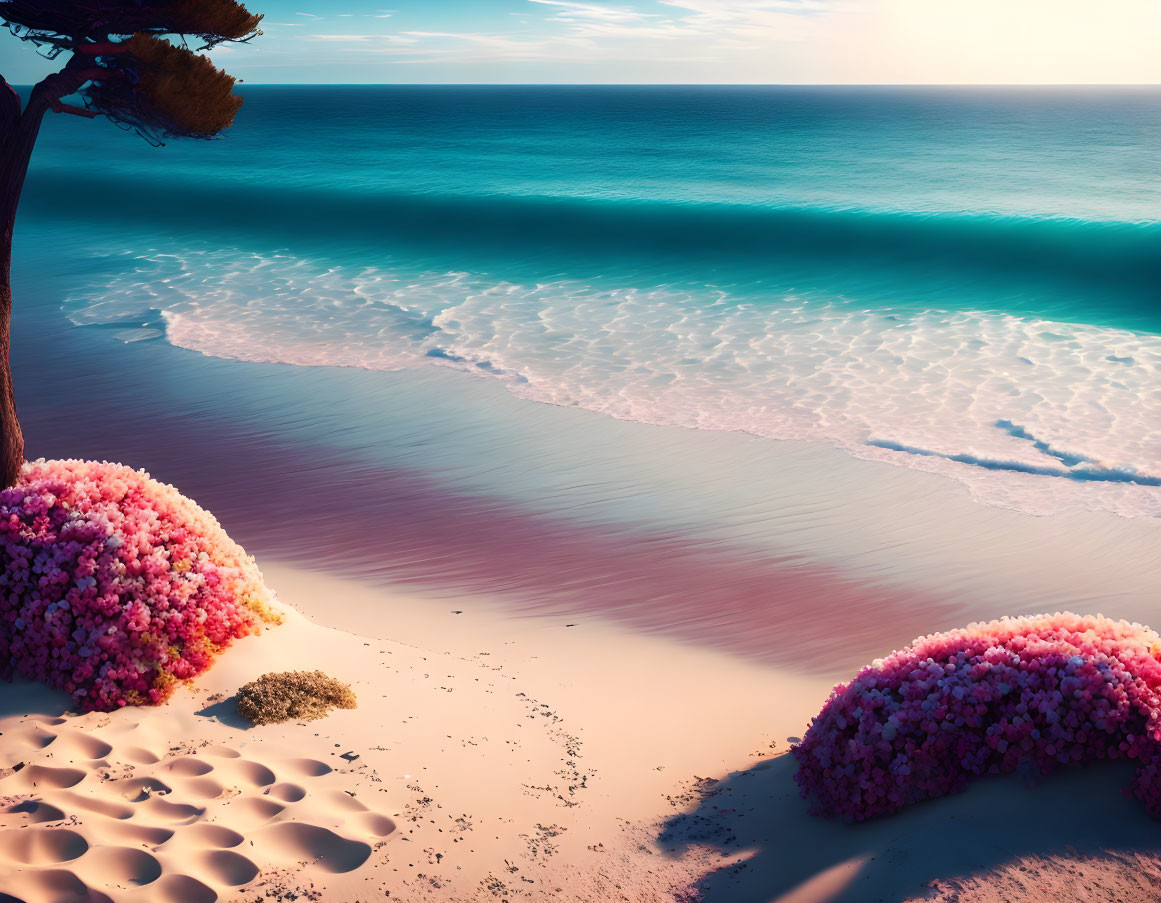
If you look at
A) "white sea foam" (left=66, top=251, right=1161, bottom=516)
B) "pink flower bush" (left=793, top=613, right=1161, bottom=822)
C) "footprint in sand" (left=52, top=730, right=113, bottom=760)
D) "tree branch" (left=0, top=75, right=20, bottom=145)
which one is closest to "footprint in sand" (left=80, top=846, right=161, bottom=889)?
"footprint in sand" (left=52, top=730, right=113, bottom=760)

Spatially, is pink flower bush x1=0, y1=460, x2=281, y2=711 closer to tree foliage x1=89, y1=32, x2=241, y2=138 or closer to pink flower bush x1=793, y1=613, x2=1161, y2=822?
tree foliage x1=89, y1=32, x2=241, y2=138

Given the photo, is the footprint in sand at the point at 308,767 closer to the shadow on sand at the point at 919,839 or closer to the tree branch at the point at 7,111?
the shadow on sand at the point at 919,839

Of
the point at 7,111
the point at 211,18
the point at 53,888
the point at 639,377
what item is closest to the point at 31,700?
the point at 53,888

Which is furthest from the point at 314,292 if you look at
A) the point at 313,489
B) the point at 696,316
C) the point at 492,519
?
the point at 492,519

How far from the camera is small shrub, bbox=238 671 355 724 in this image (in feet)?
16.9

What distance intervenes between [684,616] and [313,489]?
4426mm

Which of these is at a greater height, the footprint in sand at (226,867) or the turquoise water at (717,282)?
the turquoise water at (717,282)

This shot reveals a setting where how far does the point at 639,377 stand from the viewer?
14.1 meters

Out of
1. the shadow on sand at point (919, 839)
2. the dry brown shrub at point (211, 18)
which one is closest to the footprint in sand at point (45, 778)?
the shadow on sand at point (919, 839)

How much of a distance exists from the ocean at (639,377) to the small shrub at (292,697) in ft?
7.41

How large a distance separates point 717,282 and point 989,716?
1904 cm

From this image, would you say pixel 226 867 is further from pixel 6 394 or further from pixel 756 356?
pixel 756 356

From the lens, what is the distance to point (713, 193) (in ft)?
114

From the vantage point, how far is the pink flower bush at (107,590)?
5.17 meters
